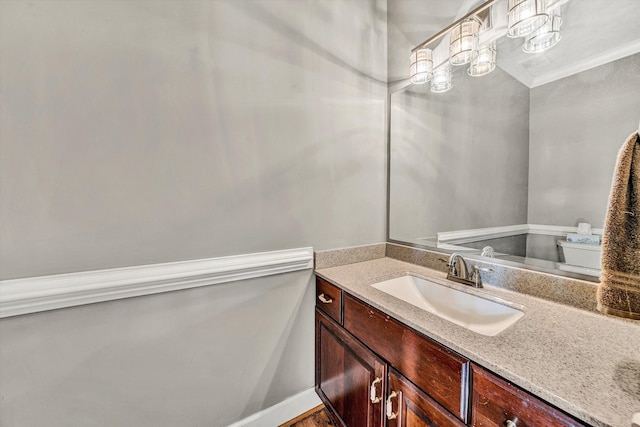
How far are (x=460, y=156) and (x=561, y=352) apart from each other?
1.00 meters

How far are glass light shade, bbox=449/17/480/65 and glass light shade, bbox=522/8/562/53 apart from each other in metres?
0.22

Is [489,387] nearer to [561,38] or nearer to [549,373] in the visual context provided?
[549,373]

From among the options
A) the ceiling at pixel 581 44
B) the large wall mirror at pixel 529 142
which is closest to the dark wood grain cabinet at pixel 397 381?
the large wall mirror at pixel 529 142

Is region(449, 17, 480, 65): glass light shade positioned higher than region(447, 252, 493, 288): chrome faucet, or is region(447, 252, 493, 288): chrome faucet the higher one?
region(449, 17, 480, 65): glass light shade

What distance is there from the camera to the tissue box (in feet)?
2.87

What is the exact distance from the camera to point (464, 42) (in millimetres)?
1214

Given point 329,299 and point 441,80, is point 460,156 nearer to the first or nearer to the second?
point 441,80

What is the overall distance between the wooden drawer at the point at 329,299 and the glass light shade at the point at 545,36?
1319 millimetres

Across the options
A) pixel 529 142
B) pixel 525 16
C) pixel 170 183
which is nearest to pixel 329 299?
pixel 170 183

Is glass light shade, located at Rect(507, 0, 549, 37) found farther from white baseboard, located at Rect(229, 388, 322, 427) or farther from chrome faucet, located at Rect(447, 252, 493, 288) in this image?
white baseboard, located at Rect(229, 388, 322, 427)

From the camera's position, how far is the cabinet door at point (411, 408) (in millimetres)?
738

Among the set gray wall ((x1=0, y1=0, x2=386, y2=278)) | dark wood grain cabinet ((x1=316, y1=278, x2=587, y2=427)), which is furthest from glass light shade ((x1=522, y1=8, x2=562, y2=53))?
dark wood grain cabinet ((x1=316, y1=278, x2=587, y2=427))

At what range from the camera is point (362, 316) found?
1.05m

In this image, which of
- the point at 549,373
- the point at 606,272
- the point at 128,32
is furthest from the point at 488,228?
the point at 128,32
